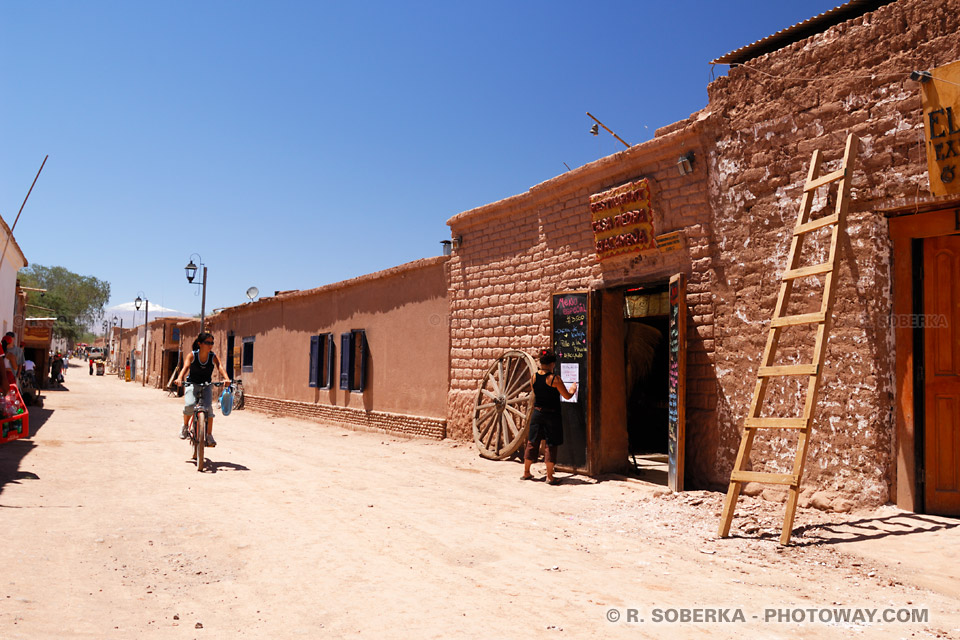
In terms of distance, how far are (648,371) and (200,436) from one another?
713cm

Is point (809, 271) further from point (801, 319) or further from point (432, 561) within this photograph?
point (432, 561)

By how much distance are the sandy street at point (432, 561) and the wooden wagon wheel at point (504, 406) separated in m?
1.59

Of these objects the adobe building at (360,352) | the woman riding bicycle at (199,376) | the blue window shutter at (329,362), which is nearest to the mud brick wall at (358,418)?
the adobe building at (360,352)

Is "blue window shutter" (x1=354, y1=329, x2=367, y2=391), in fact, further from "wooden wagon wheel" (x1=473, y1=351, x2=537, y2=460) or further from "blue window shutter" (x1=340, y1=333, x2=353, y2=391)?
"wooden wagon wheel" (x1=473, y1=351, x2=537, y2=460)

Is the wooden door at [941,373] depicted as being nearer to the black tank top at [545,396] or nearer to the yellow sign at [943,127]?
the yellow sign at [943,127]

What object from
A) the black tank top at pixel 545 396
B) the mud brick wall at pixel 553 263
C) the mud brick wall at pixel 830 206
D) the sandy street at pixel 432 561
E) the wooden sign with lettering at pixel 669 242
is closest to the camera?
the sandy street at pixel 432 561

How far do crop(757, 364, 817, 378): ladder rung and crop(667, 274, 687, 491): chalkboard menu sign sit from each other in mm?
1422

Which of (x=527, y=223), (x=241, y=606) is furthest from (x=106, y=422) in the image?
(x=241, y=606)

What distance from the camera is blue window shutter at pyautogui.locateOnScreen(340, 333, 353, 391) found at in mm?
15289

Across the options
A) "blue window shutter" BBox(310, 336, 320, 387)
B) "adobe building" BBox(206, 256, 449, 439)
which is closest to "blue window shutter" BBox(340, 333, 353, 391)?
"adobe building" BBox(206, 256, 449, 439)

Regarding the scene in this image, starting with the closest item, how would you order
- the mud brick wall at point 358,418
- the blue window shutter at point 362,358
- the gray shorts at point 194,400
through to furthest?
the gray shorts at point 194,400, the mud brick wall at point 358,418, the blue window shutter at point 362,358

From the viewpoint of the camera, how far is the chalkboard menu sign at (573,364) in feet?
28.0

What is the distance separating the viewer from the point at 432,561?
175 inches

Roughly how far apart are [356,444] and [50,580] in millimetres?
8179
